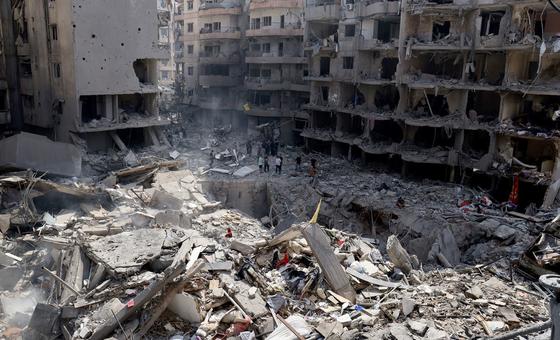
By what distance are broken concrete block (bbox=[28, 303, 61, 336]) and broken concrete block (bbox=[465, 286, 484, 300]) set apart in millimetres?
11045

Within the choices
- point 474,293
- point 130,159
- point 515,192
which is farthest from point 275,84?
point 474,293

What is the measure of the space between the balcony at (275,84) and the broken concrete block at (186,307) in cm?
3061

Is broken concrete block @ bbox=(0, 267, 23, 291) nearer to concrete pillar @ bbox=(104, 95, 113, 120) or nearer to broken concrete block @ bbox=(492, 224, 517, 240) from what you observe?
concrete pillar @ bbox=(104, 95, 113, 120)

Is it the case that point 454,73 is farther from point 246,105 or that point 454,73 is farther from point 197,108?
point 197,108

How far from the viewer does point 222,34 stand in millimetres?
46125

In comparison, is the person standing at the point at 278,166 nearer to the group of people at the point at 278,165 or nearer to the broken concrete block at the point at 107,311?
the group of people at the point at 278,165

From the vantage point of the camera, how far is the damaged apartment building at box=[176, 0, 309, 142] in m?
41.6

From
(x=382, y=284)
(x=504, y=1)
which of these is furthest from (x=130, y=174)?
(x=504, y=1)

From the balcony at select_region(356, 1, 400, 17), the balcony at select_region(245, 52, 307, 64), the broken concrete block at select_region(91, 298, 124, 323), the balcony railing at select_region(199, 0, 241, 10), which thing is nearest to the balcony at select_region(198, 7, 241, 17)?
the balcony railing at select_region(199, 0, 241, 10)

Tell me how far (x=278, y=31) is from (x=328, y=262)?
3171 cm

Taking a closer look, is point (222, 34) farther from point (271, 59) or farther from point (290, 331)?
point (290, 331)

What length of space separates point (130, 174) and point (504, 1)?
72.4 ft

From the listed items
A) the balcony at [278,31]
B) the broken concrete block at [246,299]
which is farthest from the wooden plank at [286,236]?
the balcony at [278,31]

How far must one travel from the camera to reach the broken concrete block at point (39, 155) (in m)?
23.2
